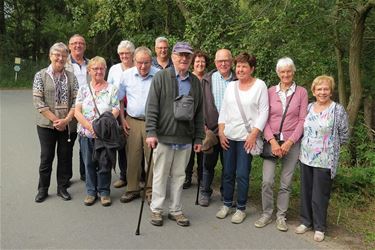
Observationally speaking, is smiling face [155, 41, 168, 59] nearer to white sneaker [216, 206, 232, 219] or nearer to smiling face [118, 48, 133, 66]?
smiling face [118, 48, 133, 66]

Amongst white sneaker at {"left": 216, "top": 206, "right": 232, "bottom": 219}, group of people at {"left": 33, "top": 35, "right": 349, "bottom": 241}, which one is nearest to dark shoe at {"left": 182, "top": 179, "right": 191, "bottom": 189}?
group of people at {"left": 33, "top": 35, "right": 349, "bottom": 241}

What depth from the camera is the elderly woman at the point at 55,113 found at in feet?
16.9

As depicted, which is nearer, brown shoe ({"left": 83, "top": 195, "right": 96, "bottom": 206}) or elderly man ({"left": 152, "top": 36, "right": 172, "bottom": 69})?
brown shoe ({"left": 83, "top": 195, "right": 96, "bottom": 206})

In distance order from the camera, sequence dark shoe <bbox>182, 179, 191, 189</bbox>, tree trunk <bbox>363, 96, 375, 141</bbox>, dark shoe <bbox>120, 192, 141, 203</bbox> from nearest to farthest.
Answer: dark shoe <bbox>120, 192, 141, 203</bbox> → dark shoe <bbox>182, 179, 191, 189</bbox> → tree trunk <bbox>363, 96, 375, 141</bbox>

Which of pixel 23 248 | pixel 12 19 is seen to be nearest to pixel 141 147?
pixel 23 248

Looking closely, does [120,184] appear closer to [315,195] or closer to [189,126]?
[189,126]

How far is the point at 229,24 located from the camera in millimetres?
8844

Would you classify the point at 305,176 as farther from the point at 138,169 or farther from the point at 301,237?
the point at 138,169

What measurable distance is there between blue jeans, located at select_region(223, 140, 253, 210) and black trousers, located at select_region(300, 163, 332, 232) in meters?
0.62

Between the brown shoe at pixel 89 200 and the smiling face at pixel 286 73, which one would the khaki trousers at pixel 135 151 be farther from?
the smiling face at pixel 286 73

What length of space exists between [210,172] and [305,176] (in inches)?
52.5

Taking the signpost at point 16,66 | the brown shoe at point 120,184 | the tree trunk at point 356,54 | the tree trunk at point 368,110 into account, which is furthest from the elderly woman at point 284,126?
the signpost at point 16,66

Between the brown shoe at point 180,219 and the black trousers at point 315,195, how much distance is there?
127 centimetres

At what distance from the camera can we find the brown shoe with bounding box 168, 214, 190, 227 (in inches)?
186
